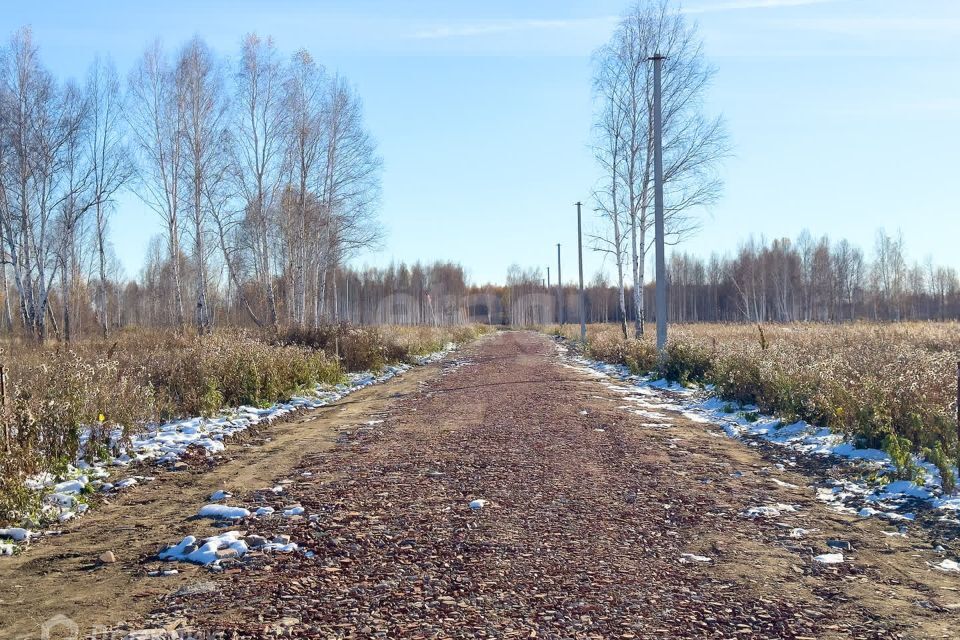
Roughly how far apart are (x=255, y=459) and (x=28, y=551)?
2924mm

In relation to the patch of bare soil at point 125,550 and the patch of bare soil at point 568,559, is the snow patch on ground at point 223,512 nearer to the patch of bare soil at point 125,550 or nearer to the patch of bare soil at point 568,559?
the patch of bare soil at point 125,550

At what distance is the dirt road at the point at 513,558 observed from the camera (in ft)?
10.5

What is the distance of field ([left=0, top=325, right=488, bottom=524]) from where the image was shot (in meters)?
5.71

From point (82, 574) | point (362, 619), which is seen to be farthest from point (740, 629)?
point (82, 574)

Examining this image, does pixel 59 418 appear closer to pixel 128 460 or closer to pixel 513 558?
pixel 128 460

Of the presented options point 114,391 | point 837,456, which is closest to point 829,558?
point 837,456

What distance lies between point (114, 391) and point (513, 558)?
18.8 ft

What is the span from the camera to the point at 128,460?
688cm

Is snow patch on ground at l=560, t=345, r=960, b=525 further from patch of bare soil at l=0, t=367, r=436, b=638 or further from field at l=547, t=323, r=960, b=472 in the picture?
patch of bare soil at l=0, t=367, r=436, b=638

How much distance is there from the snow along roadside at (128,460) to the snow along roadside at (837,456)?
6.10 metres

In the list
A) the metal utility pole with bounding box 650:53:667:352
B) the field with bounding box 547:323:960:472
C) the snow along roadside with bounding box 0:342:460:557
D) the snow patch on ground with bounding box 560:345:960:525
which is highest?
the metal utility pole with bounding box 650:53:667:352

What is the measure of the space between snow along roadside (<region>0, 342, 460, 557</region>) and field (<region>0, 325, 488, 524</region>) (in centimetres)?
12

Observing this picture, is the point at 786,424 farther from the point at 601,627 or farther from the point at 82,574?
the point at 82,574

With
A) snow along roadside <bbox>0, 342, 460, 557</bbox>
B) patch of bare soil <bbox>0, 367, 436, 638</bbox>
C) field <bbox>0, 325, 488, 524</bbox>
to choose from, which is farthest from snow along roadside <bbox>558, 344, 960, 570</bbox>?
field <bbox>0, 325, 488, 524</bbox>
